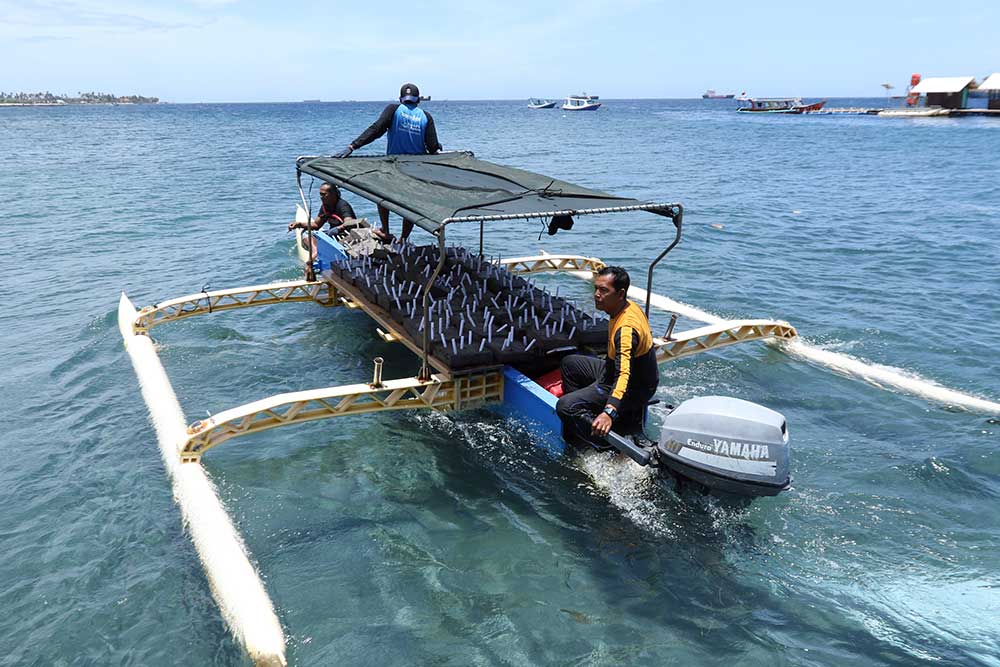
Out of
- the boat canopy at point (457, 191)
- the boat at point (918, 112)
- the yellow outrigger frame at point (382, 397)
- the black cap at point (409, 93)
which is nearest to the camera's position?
the yellow outrigger frame at point (382, 397)

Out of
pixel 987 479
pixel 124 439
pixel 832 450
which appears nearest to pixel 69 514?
pixel 124 439

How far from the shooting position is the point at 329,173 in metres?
9.64

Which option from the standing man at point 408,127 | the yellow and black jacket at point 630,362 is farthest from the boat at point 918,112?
the yellow and black jacket at point 630,362

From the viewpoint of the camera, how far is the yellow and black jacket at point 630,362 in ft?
18.3

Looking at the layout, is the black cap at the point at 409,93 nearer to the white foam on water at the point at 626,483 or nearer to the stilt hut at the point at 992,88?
the white foam on water at the point at 626,483

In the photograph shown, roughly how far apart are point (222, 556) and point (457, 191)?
14.7ft

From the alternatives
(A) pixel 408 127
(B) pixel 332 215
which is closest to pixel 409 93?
(A) pixel 408 127

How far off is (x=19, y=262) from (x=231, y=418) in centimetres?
1397

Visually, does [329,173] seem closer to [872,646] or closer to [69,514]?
[69,514]

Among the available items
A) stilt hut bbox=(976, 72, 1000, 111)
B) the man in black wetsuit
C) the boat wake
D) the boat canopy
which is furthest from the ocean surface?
stilt hut bbox=(976, 72, 1000, 111)

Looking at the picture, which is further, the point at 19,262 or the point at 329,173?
the point at 19,262

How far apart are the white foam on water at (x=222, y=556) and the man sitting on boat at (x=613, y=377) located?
2824mm

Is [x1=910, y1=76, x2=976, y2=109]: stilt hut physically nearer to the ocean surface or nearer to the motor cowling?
the ocean surface

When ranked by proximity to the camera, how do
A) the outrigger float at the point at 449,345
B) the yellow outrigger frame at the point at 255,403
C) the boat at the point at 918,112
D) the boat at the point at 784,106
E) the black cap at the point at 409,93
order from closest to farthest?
the yellow outrigger frame at the point at 255,403 → the outrigger float at the point at 449,345 → the black cap at the point at 409,93 → the boat at the point at 918,112 → the boat at the point at 784,106
